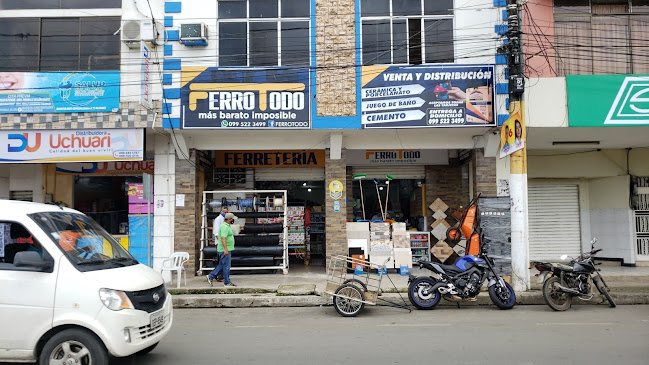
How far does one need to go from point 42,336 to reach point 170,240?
25.2 ft

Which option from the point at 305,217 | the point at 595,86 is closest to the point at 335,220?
the point at 305,217

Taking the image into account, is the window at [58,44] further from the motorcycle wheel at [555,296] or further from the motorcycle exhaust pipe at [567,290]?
the motorcycle exhaust pipe at [567,290]

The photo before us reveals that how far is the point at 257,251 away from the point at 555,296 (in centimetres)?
729

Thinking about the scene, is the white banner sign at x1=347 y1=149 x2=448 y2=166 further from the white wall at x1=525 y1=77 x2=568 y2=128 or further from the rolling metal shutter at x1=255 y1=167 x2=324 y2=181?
the white wall at x1=525 y1=77 x2=568 y2=128

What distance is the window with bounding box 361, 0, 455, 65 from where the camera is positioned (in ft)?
38.9

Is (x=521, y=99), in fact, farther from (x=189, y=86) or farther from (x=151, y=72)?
(x=151, y=72)

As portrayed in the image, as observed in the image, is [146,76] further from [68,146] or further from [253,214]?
[253,214]

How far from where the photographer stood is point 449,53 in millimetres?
11820

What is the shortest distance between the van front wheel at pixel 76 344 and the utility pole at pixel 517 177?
27.8 ft

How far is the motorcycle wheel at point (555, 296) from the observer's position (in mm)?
8602

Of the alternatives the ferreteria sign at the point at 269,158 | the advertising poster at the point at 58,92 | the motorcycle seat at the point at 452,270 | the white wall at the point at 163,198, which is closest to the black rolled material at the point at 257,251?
the white wall at the point at 163,198

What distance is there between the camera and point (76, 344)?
448 centimetres

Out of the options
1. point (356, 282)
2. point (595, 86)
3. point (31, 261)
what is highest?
point (595, 86)

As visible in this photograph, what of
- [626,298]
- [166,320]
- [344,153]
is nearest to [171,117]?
[344,153]
